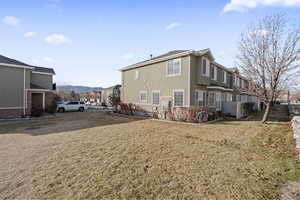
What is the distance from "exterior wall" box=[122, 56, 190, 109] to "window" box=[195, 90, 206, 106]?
4.14ft

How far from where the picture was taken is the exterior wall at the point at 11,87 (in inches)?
513

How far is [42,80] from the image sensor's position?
1933 cm

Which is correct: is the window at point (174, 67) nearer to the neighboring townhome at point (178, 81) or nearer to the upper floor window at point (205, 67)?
the neighboring townhome at point (178, 81)

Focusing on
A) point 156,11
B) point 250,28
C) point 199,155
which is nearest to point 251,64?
point 250,28

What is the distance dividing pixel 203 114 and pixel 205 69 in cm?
487

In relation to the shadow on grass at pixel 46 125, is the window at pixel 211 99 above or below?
above

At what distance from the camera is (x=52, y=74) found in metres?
20.1

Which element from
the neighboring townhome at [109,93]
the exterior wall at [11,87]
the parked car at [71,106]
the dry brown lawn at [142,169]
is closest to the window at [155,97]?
the dry brown lawn at [142,169]

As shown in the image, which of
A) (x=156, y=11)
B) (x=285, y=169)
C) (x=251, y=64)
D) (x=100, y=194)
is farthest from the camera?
(x=251, y=64)

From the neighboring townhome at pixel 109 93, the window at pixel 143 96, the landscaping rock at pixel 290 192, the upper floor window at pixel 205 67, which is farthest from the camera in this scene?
the neighboring townhome at pixel 109 93

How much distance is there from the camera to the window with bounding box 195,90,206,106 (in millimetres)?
13674

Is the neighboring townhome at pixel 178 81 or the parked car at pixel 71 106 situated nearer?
the neighboring townhome at pixel 178 81

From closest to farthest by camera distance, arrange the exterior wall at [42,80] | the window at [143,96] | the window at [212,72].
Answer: the window at [212,72] → the window at [143,96] → the exterior wall at [42,80]

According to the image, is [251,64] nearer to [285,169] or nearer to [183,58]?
[183,58]
